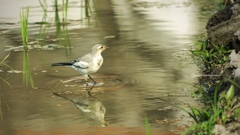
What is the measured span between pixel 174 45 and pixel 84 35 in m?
1.61

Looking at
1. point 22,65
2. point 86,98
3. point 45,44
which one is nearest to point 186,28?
point 45,44

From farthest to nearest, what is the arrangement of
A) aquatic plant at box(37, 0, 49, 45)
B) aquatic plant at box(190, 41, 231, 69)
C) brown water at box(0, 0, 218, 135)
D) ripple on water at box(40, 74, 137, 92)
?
aquatic plant at box(37, 0, 49, 45) → aquatic plant at box(190, 41, 231, 69) → ripple on water at box(40, 74, 137, 92) → brown water at box(0, 0, 218, 135)

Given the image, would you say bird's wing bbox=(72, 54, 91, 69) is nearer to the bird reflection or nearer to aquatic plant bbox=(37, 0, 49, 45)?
the bird reflection

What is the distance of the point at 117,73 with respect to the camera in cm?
823

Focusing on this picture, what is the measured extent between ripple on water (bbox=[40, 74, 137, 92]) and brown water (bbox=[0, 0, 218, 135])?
11 mm

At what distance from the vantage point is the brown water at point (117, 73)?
6273 mm

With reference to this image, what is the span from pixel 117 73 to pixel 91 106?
1.40m

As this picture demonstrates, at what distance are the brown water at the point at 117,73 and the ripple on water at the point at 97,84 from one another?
0.01m

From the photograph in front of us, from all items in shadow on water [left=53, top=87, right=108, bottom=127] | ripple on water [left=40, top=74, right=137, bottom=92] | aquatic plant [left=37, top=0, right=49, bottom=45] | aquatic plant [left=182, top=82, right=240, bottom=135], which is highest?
aquatic plant [left=182, top=82, right=240, bottom=135]

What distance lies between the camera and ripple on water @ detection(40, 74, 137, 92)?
766 cm

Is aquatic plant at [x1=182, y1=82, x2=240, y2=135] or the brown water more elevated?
aquatic plant at [x1=182, y1=82, x2=240, y2=135]

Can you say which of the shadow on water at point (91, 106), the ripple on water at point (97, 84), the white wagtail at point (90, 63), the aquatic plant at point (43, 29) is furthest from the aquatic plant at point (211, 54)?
the aquatic plant at point (43, 29)

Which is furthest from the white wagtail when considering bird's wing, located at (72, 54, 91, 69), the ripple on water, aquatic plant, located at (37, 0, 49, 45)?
aquatic plant, located at (37, 0, 49, 45)

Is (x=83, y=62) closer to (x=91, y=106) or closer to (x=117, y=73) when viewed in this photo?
(x=117, y=73)
